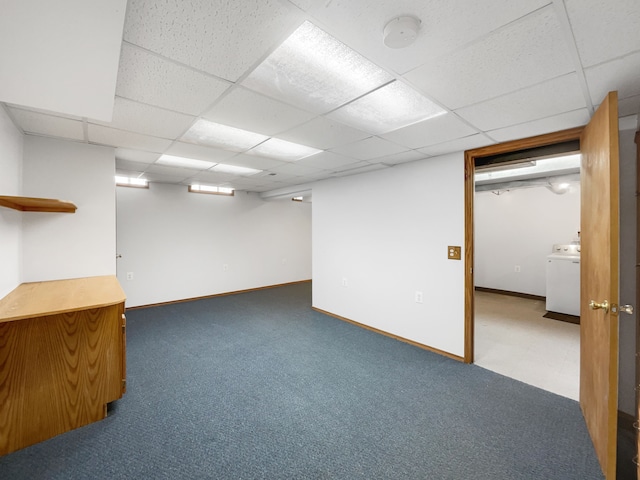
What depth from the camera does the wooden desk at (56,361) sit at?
173 centimetres

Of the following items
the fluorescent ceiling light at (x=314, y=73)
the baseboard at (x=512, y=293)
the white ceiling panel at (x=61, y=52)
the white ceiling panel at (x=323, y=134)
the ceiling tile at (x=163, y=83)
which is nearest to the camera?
the white ceiling panel at (x=61, y=52)

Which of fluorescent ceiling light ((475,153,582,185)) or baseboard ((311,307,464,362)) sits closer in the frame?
baseboard ((311,307,464,362))

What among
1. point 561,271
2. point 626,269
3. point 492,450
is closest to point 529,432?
point 492,450

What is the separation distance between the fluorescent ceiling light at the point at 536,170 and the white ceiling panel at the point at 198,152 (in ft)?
10.8

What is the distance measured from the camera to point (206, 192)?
5.54 metres

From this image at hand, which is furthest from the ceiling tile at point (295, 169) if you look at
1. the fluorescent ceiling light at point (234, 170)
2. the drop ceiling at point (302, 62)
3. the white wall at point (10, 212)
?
the white wall at point (10, 212)

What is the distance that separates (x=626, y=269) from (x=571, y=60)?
5.53 ft

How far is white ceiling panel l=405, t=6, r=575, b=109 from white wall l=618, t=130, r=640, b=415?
1196 mm

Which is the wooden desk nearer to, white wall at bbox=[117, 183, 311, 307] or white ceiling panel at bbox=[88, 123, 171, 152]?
white ceiling panel at bbox=[88, 123, 171, 152]

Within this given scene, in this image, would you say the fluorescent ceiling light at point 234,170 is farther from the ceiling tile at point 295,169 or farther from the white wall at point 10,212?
the white wall at point 10,212

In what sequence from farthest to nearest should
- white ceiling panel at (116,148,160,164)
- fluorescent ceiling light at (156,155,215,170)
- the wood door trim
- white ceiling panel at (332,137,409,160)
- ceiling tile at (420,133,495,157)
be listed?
fluorescent ceiling light at (156,155,215,170) < white ceiling panel at (116,148,160,164) < the wood door trim < white ceiling panel at (332,137,409,160) < ceiling tile at (420,133,495,157)

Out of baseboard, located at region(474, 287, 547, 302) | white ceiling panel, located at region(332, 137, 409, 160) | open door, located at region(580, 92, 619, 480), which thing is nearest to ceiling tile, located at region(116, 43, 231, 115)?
white ceiling panel, located at region(332, 137, 409, 160)

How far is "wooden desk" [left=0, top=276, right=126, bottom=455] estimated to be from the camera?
5.66ft

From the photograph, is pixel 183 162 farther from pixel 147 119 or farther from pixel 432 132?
pixel 432 132
